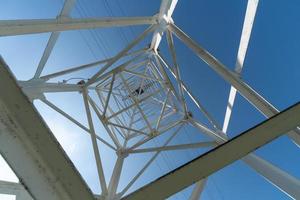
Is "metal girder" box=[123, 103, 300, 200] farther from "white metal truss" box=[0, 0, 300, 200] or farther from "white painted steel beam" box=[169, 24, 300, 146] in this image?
"white painted steel beam" box=[169, 24, 300, 146]

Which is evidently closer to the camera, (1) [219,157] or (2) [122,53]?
(1) [219,157]

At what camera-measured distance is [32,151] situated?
149 centimetres

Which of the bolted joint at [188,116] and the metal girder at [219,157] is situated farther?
the bolted joint at [188,116]

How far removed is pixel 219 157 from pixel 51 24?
14.0 ft

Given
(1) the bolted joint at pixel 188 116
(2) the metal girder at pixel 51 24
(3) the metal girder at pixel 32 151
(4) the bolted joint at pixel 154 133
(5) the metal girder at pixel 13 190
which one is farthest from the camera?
(1) the bolted joint at pixel 188 116

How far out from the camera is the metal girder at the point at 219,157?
1.54 metres

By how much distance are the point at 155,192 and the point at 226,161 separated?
427 millimetres

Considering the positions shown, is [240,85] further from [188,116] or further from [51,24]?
[51,24]

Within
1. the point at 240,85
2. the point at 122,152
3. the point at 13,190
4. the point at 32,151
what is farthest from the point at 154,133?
the point at 32,151

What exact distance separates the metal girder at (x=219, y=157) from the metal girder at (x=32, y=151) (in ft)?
1.05

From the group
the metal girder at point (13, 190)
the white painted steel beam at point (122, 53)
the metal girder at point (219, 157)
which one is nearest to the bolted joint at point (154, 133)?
the white painted steel beam at point (122, 53)

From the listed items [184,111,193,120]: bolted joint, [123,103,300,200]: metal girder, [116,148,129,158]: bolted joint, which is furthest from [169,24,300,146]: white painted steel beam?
[123,103,300,200]: metal girder

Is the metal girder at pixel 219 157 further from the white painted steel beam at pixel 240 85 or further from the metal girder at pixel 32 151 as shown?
the white painted steel beam at pixel 240 85

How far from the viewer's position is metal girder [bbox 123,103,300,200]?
5.07 ft
